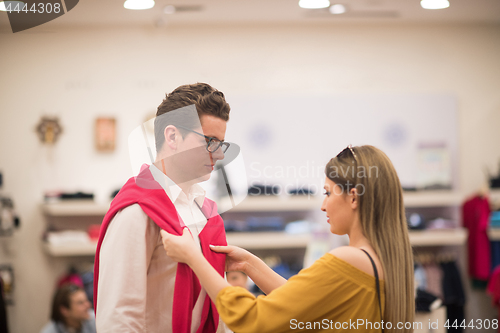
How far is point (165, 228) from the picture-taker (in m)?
1.23

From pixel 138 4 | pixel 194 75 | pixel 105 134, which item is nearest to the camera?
pixel 138 4

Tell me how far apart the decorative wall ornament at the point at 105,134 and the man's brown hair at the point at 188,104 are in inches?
118

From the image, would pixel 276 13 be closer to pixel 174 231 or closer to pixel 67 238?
pixel 67 238

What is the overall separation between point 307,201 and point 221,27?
6.41 feet

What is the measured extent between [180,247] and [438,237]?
11.6ft

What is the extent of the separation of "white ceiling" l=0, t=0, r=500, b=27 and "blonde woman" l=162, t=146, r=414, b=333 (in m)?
2.84

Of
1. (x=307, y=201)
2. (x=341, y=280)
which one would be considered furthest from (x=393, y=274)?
(x=307, y=201)

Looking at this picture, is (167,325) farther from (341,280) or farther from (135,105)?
(135,105)

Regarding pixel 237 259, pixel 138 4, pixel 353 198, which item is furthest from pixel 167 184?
pixel 138 4

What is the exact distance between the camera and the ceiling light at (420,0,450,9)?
3662 millimetres

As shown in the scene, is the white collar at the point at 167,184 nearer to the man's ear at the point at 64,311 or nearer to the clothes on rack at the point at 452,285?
the man's ear at the point at 64,311

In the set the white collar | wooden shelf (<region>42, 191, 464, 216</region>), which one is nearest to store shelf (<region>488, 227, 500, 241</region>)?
wooden shelf (<region>42, 191, 464, 216</region>)

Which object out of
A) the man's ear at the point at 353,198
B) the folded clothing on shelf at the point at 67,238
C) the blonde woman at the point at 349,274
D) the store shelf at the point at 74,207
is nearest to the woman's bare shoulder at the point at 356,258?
the blonde woman at the point at 349,274

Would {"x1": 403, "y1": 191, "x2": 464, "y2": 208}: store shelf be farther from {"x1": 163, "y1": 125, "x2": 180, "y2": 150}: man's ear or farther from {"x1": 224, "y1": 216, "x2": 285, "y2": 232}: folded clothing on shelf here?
{"x1": 163, "y1": 125, "x2": 180, "y2": 150}: man's ear
